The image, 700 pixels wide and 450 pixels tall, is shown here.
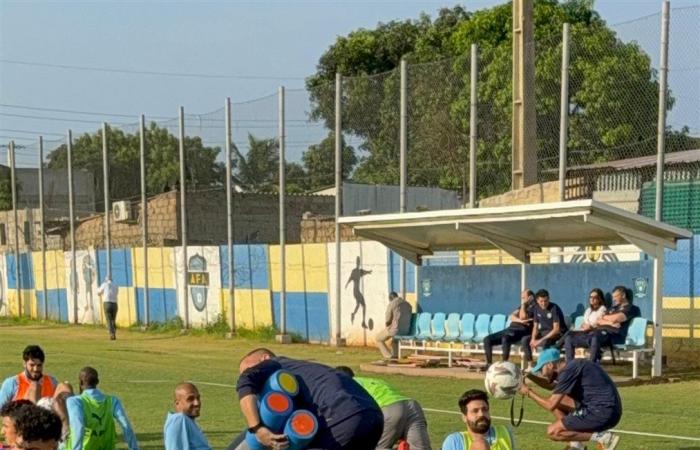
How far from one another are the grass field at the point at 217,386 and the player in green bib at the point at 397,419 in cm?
382

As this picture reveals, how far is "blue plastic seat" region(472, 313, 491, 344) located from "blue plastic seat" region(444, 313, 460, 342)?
447 millimetres

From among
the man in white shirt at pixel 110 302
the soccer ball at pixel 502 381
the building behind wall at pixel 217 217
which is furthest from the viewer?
the building behind wall at pixel 217 217

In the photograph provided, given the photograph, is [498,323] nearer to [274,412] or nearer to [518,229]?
[518,229]

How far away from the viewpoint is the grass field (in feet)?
52.5

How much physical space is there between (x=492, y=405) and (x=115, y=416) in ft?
25.4

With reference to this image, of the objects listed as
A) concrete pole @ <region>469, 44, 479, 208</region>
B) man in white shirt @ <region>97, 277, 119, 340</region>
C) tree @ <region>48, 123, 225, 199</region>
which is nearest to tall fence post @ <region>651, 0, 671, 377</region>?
concrete pole @ <region>469, 44, 479, 208</region>

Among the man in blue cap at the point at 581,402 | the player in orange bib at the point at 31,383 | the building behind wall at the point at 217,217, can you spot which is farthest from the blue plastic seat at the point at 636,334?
the building behind wall at the point at 217,217

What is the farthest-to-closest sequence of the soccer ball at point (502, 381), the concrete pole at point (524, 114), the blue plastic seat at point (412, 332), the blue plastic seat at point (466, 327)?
the blue plastic seat at point (412, 332) → the concrete pole at point (524, 114) → the blue plastic seat at point (466, 327) → the soccer ball at point (502, 381)

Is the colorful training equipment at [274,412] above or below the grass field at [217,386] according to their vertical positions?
above

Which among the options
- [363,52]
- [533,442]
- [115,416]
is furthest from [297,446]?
[363,52]

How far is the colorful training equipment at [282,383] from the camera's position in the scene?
320 inches

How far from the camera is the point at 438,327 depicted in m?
26.0

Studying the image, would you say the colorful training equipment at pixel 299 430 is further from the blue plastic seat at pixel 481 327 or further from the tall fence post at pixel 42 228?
the tall fence post at pixel 42 228

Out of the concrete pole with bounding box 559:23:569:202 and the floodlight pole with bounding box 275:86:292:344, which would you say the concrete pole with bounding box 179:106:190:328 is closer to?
Answer: the floodlight pole with bounding box 275:86:292:344
